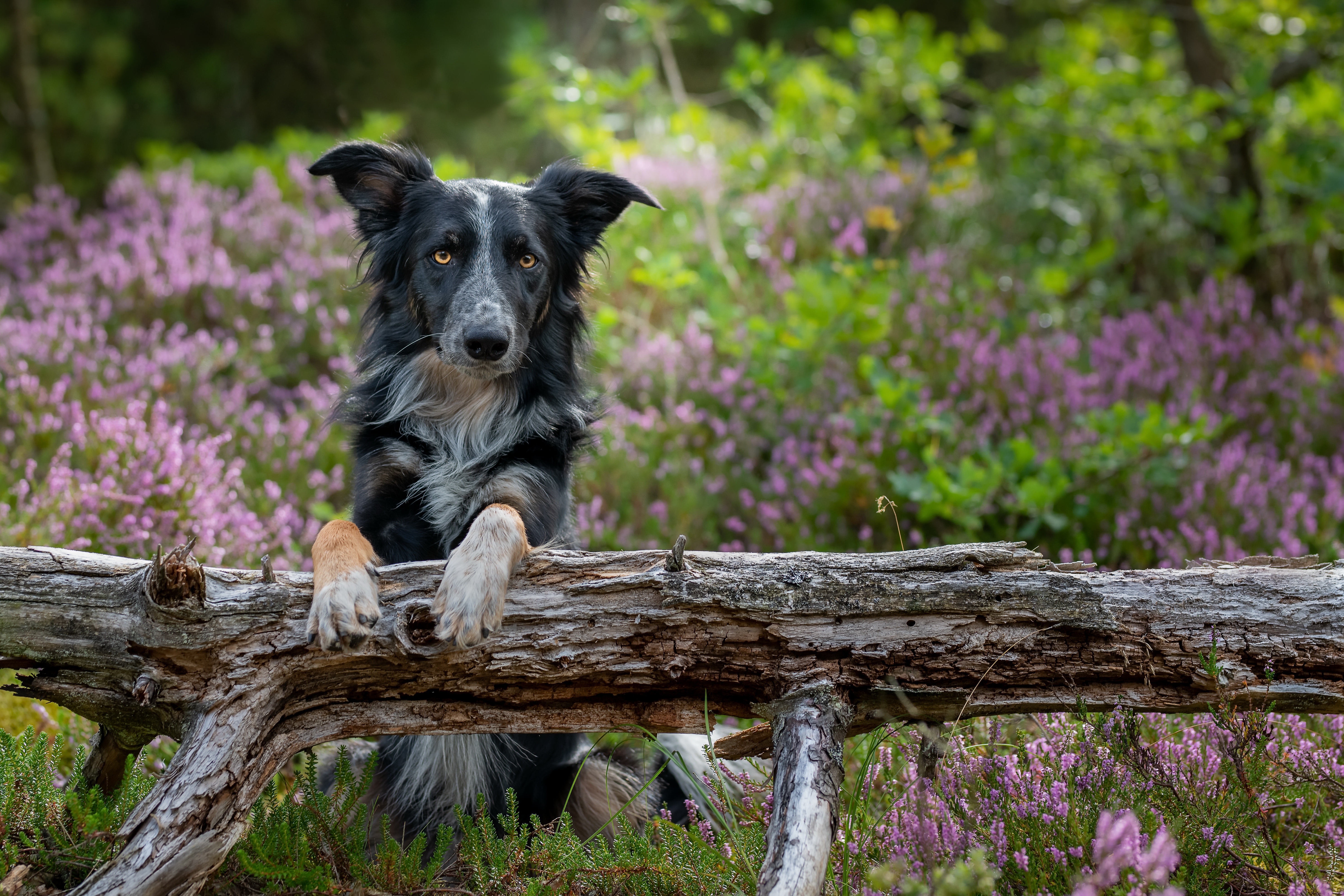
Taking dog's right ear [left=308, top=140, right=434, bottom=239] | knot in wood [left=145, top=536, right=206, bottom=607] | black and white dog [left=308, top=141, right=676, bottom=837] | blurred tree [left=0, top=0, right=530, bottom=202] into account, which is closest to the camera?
knot in wood [left=145, top=536, right=206, bottom=607]

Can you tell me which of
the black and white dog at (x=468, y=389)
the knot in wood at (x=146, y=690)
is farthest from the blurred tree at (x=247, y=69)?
the knot in wood at (x=146, y=690)

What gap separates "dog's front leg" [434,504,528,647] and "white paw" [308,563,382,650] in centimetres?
18

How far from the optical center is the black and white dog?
132 inches

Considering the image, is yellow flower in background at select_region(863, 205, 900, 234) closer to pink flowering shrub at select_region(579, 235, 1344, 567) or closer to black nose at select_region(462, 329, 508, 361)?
pink flowering shrub at select_region(579, 235, 1344, 567)

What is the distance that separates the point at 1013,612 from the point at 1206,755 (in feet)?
2.70

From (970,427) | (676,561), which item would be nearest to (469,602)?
(676,561)

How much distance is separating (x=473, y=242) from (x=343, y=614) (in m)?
1.65

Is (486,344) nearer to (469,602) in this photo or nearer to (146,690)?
(469,602)

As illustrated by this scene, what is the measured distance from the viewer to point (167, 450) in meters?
4.57

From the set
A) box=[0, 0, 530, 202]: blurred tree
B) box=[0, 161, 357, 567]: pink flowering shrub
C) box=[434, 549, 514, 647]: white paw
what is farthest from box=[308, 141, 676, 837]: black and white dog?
box=[0, 0, 530, 202]: blurred tree

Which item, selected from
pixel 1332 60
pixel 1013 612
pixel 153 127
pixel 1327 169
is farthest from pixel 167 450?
pixel 153 127

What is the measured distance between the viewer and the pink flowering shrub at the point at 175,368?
175 inches

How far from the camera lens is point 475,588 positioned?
2.56 m

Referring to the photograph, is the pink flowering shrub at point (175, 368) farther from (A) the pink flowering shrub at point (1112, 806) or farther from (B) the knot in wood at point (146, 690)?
(A) the pink flowering shrub at point (1112, 806)
